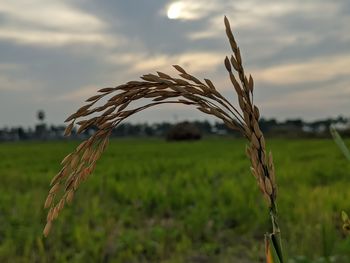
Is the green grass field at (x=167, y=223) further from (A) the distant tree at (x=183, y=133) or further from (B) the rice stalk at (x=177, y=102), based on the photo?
(A) the distant tree at (x=183, y=133)

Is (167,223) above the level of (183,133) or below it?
below

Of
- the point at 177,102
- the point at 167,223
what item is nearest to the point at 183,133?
the point at 167,223

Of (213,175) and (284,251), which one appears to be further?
(213,175)

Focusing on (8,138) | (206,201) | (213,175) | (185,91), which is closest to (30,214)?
(206,201)

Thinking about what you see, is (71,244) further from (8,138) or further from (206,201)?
(8,138)

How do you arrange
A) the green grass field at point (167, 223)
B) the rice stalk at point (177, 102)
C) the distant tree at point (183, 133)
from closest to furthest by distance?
the rice stalk at point (177, 102), the green grass field at point (167, 223), the distant tree at point (183, 133)

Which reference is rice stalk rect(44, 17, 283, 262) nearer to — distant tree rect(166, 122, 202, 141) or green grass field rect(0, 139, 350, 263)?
green grass field rect(0, 139, 350, 263)

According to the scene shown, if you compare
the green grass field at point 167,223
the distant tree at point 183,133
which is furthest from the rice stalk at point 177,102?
the distant tree at point 183,133

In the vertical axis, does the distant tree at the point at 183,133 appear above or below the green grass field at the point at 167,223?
above

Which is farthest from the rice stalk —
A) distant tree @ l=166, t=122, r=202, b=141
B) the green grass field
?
distant tree @ l=166, t=122, r=202, b=141

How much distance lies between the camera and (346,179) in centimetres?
1058

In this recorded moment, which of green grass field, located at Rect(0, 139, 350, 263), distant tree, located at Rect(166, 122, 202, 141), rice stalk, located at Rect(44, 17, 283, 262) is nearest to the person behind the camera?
rice stalk, located at Rect(44, 17, 283, 262)

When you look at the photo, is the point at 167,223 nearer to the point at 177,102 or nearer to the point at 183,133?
the point at 177,102

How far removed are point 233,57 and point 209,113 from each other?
7 cm
